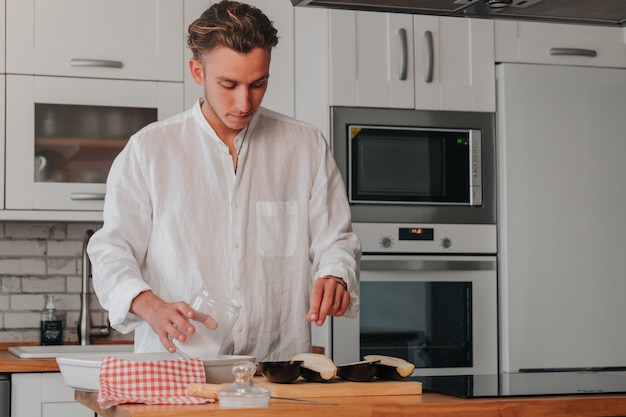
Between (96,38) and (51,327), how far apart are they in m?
1.05

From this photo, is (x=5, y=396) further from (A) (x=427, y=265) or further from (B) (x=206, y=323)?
(B) (x=206, y=323)

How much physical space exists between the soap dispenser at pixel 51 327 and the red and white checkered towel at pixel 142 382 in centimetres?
198

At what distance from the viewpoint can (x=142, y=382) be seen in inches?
64.2

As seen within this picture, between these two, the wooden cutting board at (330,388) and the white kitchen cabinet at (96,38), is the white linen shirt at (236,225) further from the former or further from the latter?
the white kitchen cabinet at (96,38)

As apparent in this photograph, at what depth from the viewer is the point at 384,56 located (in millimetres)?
3262

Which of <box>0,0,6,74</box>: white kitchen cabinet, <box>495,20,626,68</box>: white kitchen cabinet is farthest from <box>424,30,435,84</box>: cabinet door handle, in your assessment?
<box>0,0,6,74</box>: white kitchen cabinet

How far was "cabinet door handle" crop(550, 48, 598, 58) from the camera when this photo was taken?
136 inches

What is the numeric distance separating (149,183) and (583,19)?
113cm

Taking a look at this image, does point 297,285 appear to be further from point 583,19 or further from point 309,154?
point 583,19

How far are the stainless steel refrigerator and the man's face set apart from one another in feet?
4.78

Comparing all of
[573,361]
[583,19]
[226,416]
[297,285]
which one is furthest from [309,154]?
[573,361]

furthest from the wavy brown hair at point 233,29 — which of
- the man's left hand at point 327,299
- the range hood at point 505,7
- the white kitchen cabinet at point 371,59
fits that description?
the white kitchen cabinet at point 371,59

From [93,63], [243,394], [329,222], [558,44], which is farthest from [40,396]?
[558,44]

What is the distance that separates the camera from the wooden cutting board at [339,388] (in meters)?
1.68
